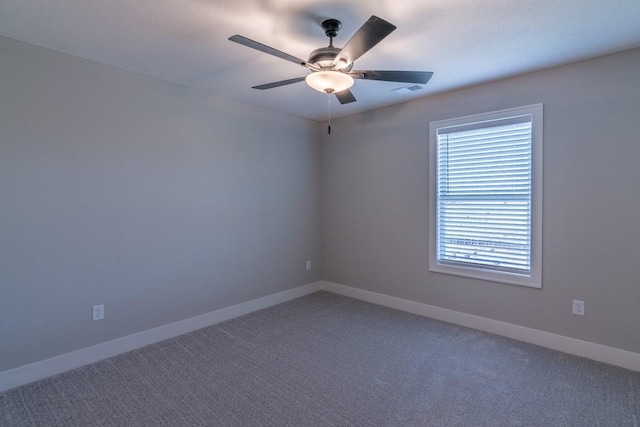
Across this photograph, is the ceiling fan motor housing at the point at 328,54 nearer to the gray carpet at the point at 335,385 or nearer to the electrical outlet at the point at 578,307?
the gray carpet at the point at 335,385

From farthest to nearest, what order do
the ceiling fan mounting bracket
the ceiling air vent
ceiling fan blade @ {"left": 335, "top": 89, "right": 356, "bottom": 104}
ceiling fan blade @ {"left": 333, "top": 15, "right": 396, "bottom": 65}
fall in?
1. the ceiling air vent
2. ceiling fan blade @ {"left": 335, "top": 89, "right": 356, "bottom": 104}
3. the ceiling fan mounting bracket
4. ceiling fan blade @ {"left": 333, "top": 15, "right": 396, "bottom": 65}

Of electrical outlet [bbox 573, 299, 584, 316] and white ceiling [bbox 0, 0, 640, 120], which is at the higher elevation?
white ceiling [bbox 0, 0, 640, 120]

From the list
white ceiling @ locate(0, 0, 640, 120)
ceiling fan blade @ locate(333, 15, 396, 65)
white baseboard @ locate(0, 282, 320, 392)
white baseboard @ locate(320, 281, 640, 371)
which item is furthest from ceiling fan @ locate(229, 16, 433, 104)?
white baseboard @ locate(0, 282, 320, 392)

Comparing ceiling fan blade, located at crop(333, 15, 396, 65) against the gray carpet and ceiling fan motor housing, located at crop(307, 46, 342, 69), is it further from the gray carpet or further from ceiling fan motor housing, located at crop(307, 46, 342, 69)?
the gray carpet

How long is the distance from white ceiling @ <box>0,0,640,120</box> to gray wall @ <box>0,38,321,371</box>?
31cm

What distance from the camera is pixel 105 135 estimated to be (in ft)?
9.01

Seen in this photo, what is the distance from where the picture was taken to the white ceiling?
1931 millimetres

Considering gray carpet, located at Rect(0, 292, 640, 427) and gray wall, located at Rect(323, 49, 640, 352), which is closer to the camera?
gray carpet, located at Rect(0, 292, 640, 427)

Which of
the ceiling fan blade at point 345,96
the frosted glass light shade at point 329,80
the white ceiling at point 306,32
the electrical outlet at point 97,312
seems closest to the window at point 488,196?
the white ceiling at point 306,32

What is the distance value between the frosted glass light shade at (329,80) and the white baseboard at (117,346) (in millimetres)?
2609

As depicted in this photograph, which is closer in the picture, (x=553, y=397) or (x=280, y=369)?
(x=553, y=397)

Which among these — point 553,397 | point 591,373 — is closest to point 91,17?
point 553,397

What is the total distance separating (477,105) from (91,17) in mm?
3261

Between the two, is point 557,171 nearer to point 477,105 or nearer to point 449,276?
point 477,105
